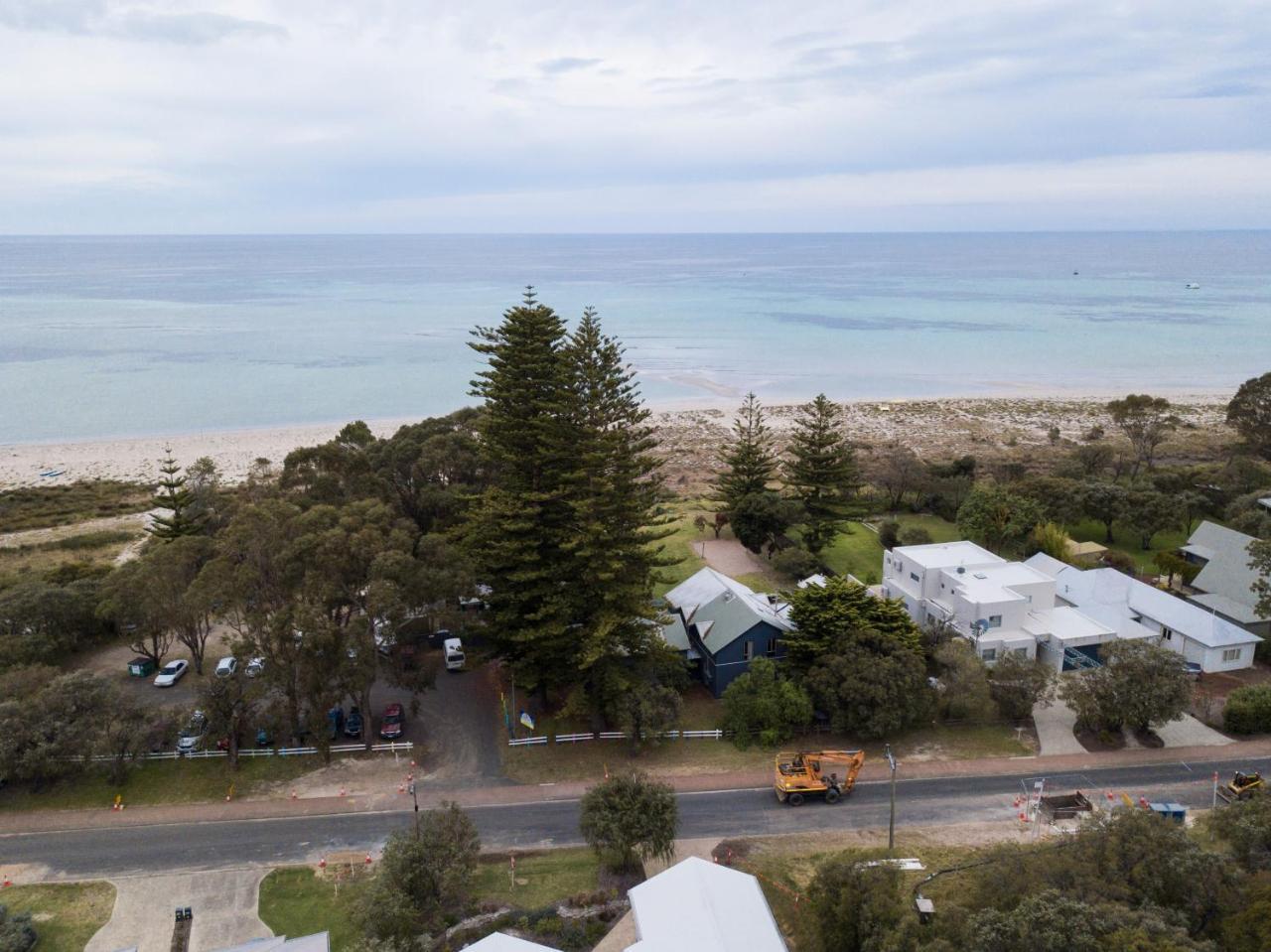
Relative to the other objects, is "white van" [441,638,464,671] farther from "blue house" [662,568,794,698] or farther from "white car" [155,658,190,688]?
"white car" [155,658,190,688]

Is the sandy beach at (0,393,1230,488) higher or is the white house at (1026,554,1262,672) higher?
the sandy beach at (0,393,1230,488)

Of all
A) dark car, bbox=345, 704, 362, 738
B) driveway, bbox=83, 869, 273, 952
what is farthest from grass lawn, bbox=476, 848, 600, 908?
dark car, bbox=345, 704, 362, 738

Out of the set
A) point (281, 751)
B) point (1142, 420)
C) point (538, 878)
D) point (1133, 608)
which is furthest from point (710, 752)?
point (1142, 420)

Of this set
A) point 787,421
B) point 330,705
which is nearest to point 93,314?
point 787,421

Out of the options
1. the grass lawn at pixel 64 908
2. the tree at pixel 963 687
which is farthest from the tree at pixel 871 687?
the grass lawn at pixel 64 908

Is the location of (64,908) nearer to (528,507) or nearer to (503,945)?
(503,945)

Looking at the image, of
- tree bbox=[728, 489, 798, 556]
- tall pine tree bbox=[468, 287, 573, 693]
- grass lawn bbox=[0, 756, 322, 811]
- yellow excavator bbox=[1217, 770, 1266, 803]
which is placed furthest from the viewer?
tree bbox=[728, 489, 798, 556]

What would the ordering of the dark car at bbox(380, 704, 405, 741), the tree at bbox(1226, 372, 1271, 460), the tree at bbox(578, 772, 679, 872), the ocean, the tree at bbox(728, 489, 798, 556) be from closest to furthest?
the tree at bbox(578, 772, 679, 872) → the dark car at bbox(380, 704, 405, 741) → the tree at bbox(728, 489, 798, 556) → the tree at bbox(1226, 372, 1271, 460) → the ocean

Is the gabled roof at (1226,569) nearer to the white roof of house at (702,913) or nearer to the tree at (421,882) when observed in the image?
the white roof of house at (702,913)
